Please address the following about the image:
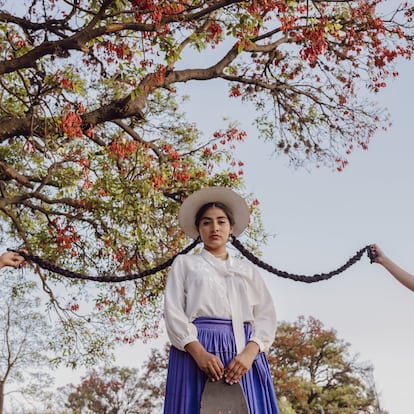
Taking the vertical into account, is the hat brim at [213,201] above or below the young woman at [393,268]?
above

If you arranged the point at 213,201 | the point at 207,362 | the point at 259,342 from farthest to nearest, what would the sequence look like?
1. the point at 213,201
2. the point at 259,342
3. the point at 207,362

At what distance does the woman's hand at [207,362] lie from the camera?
99.9 inches

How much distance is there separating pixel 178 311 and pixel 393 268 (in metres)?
1.19

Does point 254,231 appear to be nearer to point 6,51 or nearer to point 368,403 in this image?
point 6,51

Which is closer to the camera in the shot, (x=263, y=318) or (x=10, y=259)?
(x=263, y=318)

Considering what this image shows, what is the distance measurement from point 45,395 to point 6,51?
608 inches

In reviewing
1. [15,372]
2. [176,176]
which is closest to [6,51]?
[176,176]

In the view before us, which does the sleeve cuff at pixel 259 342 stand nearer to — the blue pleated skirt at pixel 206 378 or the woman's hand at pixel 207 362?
the blue pleated skirt at pixel 206 378

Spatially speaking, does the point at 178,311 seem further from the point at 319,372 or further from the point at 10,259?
the point at 319,372

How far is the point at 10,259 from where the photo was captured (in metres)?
3.14

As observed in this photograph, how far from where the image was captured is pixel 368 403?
68.8 ft

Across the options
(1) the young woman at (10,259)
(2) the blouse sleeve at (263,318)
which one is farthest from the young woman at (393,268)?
(1) the young woman at (10,259)

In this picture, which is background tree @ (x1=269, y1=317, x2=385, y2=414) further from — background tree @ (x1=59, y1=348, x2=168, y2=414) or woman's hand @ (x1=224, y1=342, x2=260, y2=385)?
woman's hand @ (x1=224, y1=342, x2=260, y2=385)

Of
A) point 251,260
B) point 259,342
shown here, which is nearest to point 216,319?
point 259,342
